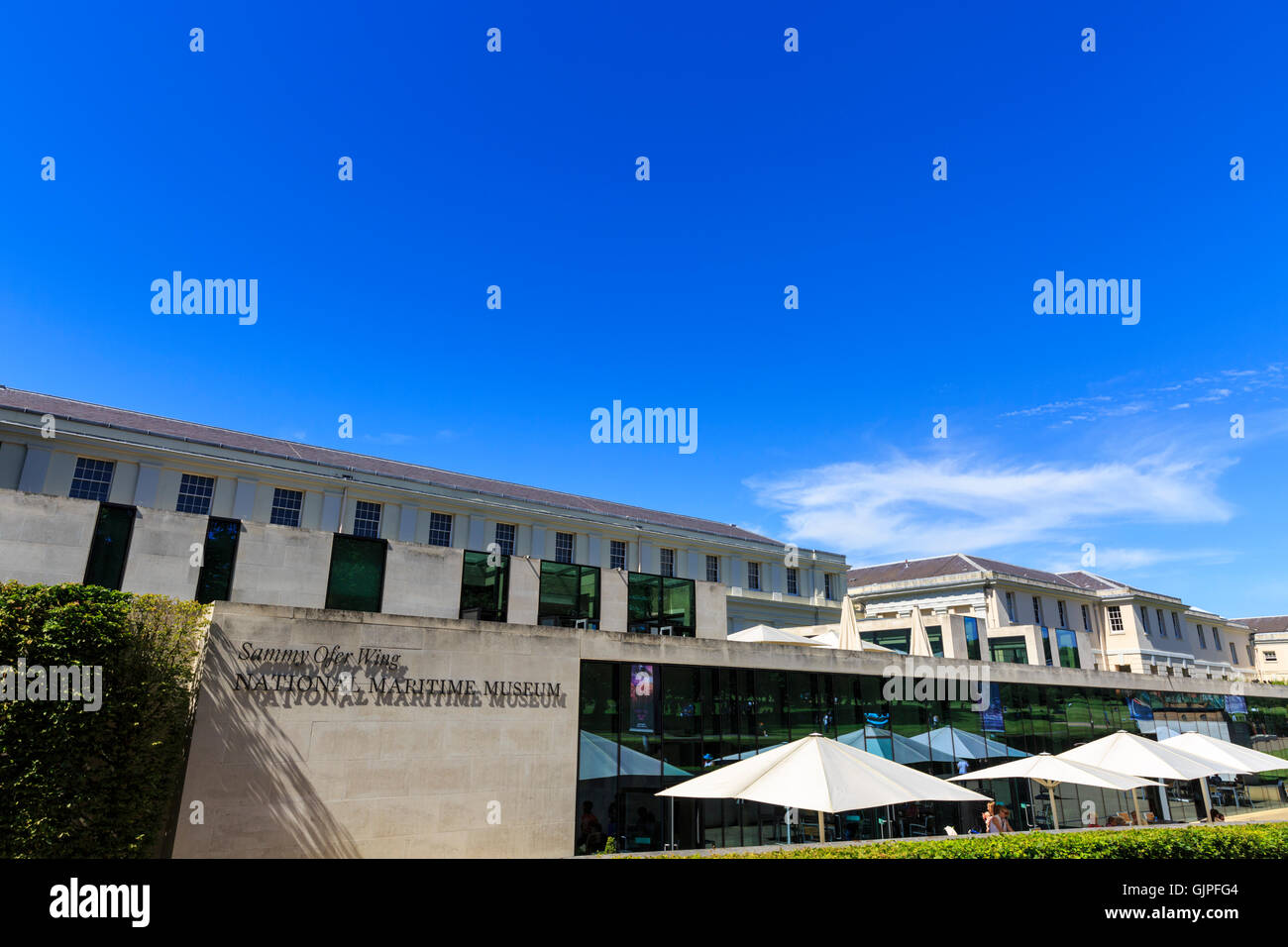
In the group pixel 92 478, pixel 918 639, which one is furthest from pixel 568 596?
pixel 92 478

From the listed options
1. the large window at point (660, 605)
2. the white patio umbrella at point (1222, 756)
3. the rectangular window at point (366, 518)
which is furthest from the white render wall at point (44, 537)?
the white patio umbrella at point (1222, 756)

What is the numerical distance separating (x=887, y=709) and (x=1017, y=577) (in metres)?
43.0

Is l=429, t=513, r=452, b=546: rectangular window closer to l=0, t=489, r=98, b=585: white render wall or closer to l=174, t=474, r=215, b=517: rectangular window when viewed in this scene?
l=174, t=474, r=215, b=517: rectangular window

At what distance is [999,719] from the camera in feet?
100.0

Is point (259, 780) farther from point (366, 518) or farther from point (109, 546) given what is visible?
point (366, 518)

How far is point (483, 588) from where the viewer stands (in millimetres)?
24734

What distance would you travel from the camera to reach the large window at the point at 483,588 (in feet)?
80.3

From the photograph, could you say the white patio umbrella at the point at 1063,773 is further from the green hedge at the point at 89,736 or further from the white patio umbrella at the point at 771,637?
the green hedge at the point at 89,736

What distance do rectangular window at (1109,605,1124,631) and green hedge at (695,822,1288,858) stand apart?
199 ft

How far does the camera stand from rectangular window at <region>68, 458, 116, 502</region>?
114 ft

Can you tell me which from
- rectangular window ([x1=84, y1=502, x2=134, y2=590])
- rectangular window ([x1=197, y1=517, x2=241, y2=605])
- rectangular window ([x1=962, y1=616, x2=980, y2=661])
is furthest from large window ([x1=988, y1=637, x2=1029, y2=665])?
rectangular window ([x1=84, y1=502, x2=134, y2=590])

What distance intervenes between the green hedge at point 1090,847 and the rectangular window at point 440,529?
112 feet
